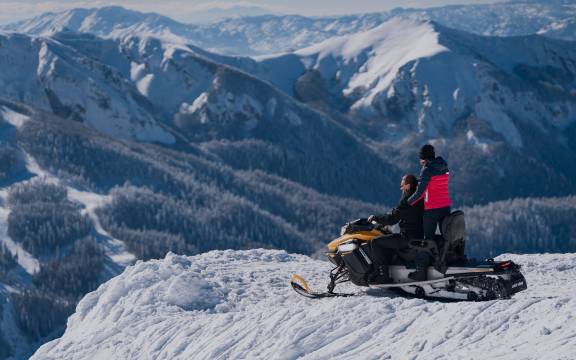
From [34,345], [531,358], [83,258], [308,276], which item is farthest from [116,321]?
[83,258]

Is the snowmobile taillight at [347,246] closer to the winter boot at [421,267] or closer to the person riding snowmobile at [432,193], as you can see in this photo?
the winter boot at [421,267]

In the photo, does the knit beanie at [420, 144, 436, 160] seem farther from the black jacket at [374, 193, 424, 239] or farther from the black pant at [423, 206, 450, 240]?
the black pant at [423, 206, 450, 240]

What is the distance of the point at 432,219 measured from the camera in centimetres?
2439

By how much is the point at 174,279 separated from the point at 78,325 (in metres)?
4.92

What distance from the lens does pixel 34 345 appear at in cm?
Result: 13462

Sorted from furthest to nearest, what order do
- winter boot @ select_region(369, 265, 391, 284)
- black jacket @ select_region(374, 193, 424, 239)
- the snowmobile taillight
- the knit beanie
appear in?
the snowmobile taillight < winter boot @ select_region(369, 265, 391, 284) < black jacket @ select_region(374, 193, 424, 239) < the knit beanie

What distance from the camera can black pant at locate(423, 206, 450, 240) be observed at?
79.6 ft

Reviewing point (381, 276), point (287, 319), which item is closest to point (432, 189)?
point (381, 276)

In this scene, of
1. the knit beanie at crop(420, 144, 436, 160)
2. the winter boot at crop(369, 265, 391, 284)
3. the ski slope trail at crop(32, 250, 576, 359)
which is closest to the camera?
the ski slope trail at crop(32, 250, 576, 359)

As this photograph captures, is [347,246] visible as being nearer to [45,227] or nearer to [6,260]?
[6,260]

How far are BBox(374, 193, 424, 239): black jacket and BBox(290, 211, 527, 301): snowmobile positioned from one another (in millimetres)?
399

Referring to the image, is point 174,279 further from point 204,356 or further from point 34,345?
point 34,345

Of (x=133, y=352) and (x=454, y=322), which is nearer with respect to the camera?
(x=454, y=322)

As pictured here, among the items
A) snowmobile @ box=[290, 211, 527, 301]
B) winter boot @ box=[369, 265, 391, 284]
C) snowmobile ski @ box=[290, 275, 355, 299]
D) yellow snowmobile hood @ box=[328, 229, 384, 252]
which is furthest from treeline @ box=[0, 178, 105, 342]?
winter boot @ box=[369, 265, 391, 284]
